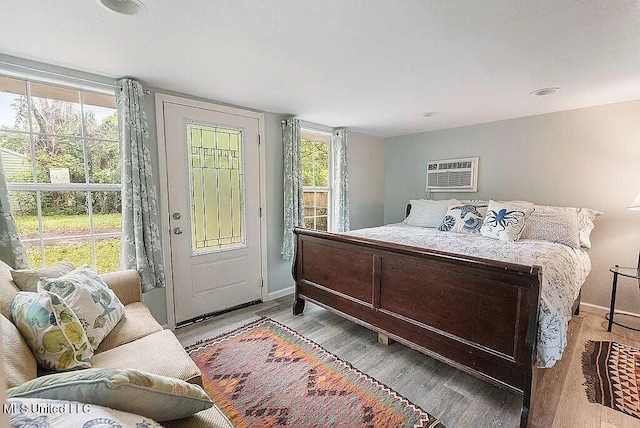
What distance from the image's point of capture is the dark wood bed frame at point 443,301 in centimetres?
155

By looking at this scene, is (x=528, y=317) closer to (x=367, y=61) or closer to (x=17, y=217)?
(x=367, y=61)

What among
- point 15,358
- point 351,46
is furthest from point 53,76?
point 351,46

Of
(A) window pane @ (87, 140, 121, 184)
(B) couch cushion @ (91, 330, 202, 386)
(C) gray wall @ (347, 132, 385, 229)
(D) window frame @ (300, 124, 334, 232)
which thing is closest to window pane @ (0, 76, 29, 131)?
(A) window pane @ (87, 140, 121, 184)

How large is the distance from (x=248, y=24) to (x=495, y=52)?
58.9 inches

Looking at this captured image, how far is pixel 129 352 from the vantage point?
1422 millimetres

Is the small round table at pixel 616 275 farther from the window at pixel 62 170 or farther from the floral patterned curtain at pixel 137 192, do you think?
the window at pixel 62 170

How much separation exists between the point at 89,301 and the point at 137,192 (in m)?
0.99

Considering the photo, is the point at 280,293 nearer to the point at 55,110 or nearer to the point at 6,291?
the point at 6,291

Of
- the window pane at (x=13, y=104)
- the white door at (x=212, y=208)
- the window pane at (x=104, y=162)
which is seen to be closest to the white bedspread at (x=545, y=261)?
the white door at (x=212, y=208)

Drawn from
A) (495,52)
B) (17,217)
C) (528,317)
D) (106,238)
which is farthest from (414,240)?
(17,217)

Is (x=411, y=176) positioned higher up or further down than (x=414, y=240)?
higher up

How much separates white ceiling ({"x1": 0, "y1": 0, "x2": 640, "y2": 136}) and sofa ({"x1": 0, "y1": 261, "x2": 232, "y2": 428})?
1.39 metres

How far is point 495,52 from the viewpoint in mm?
1777

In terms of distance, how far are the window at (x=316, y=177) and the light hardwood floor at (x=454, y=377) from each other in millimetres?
1473
